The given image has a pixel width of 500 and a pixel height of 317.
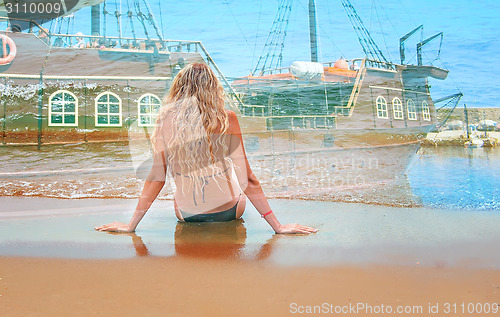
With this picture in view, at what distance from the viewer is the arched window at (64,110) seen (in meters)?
3.30

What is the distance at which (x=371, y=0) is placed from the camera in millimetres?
4211

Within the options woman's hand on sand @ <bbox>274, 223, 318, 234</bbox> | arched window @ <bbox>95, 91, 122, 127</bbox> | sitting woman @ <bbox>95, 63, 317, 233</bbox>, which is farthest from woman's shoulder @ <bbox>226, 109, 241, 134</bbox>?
arched window @ <bbox>95, 91, 122, 127</bbox>

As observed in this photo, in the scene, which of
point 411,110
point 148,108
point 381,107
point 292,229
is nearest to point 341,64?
point 381,107

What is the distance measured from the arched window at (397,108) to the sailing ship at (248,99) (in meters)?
0.04

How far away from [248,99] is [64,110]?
187 centimetres

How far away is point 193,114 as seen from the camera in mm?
1341

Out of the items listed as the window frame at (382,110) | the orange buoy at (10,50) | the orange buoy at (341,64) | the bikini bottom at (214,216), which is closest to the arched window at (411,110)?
the window frame at (382,110)

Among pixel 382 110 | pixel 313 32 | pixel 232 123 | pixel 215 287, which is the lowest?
pixel 215 287

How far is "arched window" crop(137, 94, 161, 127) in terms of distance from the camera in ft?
11.7

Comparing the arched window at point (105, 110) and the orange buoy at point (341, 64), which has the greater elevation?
the orange buoy at point (341, 64)

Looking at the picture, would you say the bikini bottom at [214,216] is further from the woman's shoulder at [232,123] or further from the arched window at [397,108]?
the arched window at [397,108]

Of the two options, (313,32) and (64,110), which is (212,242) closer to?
(64,110)

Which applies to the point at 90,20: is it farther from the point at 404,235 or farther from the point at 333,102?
the point at 404,235

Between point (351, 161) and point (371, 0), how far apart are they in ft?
6.77
